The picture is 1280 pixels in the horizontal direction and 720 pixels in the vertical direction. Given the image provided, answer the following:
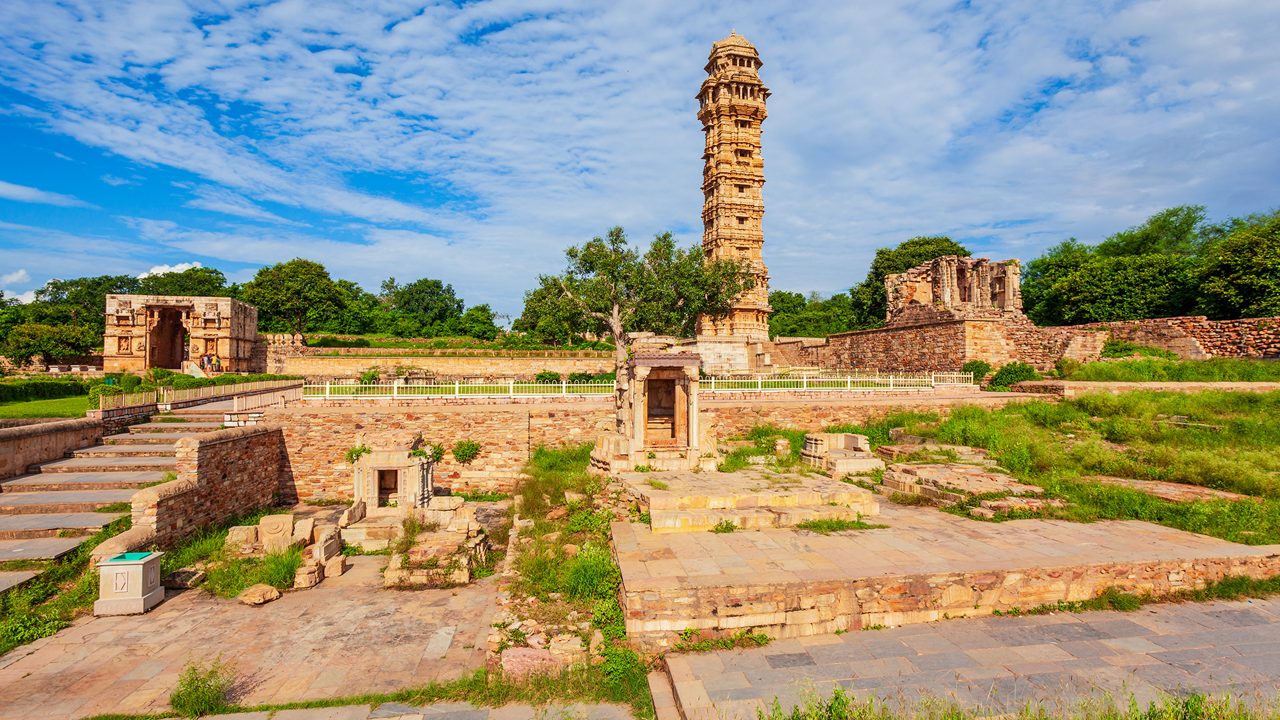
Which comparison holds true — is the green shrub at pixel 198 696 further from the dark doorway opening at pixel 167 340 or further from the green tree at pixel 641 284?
the dark doorway opening at pixel 167 340

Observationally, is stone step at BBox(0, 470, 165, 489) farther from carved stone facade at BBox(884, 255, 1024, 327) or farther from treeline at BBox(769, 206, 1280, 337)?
treeline at BBox(769, 206, 1280, 337)

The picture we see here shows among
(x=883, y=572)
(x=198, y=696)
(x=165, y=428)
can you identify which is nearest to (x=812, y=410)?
(x=883, y=572)

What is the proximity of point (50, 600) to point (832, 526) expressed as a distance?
40.5ft

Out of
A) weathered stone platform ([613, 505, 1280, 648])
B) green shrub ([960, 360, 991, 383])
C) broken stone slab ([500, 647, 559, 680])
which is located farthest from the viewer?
green shrub ([960, 360, 991, 383])

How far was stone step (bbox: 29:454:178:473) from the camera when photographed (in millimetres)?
11938

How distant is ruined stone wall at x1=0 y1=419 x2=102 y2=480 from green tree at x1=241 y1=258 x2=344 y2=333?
3362 centimetres

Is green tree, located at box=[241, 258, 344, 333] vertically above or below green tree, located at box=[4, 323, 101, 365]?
above

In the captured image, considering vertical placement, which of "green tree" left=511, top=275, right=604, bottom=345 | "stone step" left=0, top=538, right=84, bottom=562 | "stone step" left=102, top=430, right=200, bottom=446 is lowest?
"stone step" left=0, top=538, right=84, bottom=562

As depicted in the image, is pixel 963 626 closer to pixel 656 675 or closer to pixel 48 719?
pixel 656 675

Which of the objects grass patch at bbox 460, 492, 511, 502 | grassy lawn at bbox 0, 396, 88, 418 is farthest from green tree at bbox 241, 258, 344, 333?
grass patch at bbox 460, 492, 511, 502

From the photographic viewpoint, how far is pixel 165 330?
1198 inches

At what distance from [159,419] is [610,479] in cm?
1391

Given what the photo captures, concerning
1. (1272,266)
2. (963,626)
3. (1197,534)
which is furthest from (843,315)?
(963,626)

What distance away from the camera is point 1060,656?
17.7 ft
